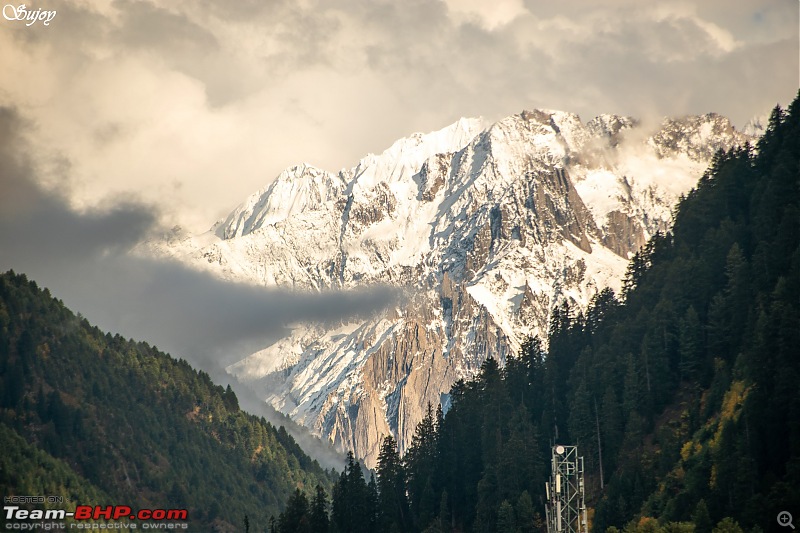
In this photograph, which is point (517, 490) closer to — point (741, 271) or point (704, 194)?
point (741, 271)

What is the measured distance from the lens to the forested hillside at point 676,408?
427 feet

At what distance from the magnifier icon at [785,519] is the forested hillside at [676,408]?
96 cm

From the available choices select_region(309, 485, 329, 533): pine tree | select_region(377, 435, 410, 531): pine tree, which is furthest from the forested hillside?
select_region(309, 485, 329, 533): pine tree

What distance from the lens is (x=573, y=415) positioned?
176 metres

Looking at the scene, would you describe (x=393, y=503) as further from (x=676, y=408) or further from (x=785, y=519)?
(x=785, y=519)

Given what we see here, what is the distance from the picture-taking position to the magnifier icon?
376 ft

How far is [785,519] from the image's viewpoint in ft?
379

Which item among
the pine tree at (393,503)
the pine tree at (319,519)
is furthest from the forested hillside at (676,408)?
the pine tree at (319,519)

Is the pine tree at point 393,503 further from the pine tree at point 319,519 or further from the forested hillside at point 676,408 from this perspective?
the pine tree at point 319,519

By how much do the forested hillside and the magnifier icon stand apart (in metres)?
0.96

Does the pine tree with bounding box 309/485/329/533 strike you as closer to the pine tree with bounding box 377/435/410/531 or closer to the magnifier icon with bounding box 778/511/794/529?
the pine tree with bounding box 377/435/410/531

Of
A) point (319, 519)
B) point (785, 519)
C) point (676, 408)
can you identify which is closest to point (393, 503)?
point (319, 519)

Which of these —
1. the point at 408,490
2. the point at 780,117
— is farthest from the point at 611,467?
the point at 780,117

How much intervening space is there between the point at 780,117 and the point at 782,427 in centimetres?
6996
